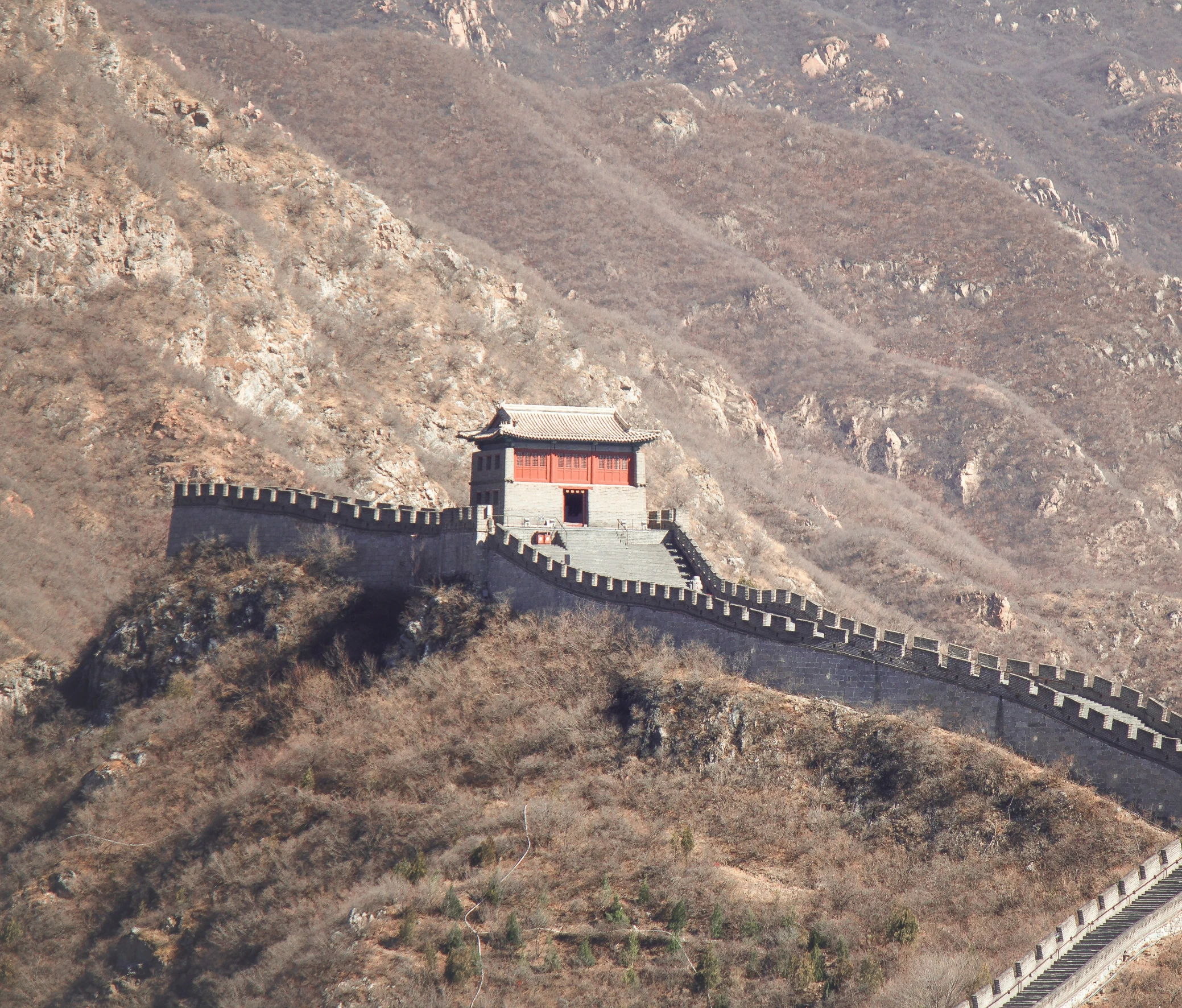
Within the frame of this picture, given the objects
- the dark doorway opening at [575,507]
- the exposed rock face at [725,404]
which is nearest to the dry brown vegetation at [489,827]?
the dark doorway opening at [575,507]

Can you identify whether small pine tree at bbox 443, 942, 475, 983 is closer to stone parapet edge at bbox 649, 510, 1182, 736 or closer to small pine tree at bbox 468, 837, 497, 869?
A: small pine tree at bbox 468, 837, 497, 869

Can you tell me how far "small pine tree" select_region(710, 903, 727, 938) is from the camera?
35.8m

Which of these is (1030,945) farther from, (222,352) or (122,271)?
(122,271)

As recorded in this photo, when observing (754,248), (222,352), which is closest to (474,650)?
(222,352)

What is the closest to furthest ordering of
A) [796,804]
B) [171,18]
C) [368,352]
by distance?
[796,804] → [368,352] → [171,18]

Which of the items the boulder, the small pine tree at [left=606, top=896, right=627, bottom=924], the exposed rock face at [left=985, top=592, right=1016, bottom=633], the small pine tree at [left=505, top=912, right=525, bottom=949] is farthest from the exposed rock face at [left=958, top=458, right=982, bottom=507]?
the small pine tree at [left=505, top=912, right=525, bottom=949]

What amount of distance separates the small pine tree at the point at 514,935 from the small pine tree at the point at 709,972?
4.59 metres

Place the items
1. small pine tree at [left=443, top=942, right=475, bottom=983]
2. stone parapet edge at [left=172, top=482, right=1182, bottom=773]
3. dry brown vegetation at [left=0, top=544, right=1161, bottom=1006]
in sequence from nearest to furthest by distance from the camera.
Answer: dry brown vegetation at [left=0, top=544, right=1161, bottom=1006], small pine tree at [left=443, top=942, right=475, bottom=983], stone parapet edge at [left=172, top=482, right=1182, bottom=773]

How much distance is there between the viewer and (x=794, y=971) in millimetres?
34125

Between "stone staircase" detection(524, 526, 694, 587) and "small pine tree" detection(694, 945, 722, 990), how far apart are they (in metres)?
17.0

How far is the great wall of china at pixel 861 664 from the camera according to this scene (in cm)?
3195

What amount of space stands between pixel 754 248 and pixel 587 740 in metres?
133

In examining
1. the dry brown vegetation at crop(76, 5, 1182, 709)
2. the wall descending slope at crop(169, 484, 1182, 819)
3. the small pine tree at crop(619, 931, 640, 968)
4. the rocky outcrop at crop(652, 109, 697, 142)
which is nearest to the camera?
the small pine tree at crop(619, 931, 640, 968)

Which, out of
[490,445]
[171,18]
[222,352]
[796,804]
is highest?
[171,18]
